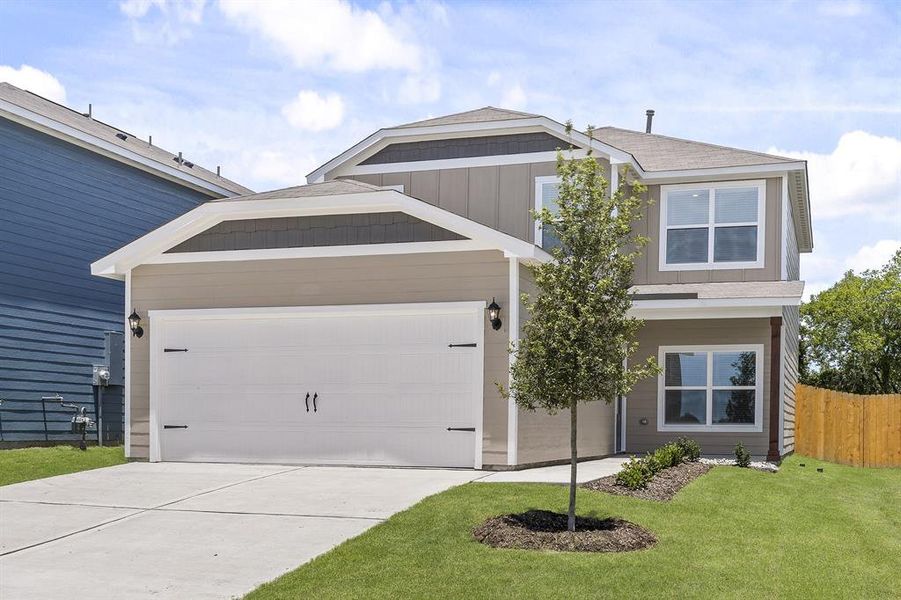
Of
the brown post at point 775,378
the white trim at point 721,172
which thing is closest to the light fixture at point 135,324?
the white trim at point 721,172

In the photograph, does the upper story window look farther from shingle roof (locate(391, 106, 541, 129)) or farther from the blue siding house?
the blue siding house

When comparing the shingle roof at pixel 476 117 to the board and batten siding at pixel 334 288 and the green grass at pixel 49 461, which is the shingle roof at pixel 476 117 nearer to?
the board and batten siding at pixel 334 288

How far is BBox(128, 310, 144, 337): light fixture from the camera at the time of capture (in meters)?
13.9

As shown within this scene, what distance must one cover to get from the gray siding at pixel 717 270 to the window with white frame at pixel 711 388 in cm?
123

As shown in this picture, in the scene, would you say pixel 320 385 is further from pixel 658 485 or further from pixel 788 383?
pixel 788 383

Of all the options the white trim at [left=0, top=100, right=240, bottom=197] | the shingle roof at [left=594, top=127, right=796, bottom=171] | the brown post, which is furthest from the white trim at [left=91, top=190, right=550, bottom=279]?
the shingle roof at [left=594, top=127, right=796, bottom=171]

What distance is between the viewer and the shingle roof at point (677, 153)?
17109 millimetres

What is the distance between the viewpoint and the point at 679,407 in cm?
1730

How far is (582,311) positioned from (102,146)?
38.5 ft

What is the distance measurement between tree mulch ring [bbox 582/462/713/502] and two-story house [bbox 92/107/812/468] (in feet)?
5.36

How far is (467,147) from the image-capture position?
56.4 ft

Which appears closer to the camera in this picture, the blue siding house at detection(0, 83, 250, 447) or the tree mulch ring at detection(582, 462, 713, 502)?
the tree mulch ring at detection(582, 462, 713, 502)

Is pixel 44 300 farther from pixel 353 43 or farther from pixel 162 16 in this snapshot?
pixel 353 43

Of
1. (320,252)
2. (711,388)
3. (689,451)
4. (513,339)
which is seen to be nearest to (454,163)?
(320,252)
